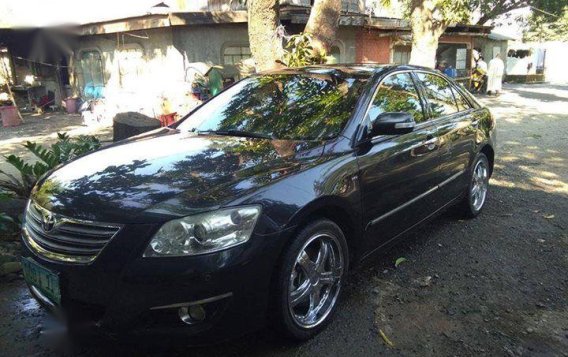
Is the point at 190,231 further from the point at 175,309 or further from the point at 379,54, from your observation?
the point at 379,54

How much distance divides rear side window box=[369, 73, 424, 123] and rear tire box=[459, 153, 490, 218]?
119 centimetres

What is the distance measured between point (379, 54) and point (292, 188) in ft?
47.5

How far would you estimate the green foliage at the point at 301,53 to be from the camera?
698 cm

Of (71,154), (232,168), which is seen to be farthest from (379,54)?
(232,168)

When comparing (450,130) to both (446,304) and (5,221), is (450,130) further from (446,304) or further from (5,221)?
(5,221)

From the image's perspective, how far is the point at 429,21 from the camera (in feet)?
31.7

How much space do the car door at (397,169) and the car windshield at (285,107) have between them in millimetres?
246

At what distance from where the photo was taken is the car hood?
2219mm

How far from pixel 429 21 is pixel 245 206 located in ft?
29.0

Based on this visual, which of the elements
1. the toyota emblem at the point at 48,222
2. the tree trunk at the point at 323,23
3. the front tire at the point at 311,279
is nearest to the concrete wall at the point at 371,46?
the tree trunk at the point at 323,23

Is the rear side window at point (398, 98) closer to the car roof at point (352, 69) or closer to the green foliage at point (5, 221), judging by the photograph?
the car roof at point (352, 69)

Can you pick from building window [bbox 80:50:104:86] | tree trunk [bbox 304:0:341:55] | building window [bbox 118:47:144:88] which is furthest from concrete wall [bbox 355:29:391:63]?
building window [bbox 80:50:104:86]

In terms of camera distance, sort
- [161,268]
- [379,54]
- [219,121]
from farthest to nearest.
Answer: [379,54], [219,121], [161,268]

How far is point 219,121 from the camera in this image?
3.60m
